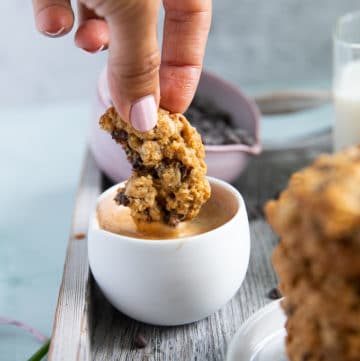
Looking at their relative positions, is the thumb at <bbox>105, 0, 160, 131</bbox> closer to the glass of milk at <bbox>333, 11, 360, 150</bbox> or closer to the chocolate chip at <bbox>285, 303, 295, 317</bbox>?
the chocolate chip at <bbox>285, 303, 295, 317</bbox>

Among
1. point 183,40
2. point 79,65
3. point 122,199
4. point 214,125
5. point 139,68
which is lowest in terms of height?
point 79,65

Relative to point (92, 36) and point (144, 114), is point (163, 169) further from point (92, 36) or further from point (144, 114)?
point (92, 36)

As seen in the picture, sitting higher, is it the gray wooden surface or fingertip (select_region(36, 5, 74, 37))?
fingertip (select_region(36, 5, 74, 37))

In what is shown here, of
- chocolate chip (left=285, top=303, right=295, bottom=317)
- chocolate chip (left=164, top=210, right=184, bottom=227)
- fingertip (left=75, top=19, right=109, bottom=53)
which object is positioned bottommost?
chocolate chip (left=164, top=210, right=184, bottom=227)

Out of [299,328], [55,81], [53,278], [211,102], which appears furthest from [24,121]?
[299,328]

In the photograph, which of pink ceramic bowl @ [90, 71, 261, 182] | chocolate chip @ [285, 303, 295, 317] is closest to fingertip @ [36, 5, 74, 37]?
pink ceramic bowl @ [90, 71, 261, 182]

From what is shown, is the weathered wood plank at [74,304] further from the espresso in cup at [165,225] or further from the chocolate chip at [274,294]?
the chocolate chip at [274,294]

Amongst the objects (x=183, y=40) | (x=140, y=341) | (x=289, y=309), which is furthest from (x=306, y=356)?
(x=183, y=40)
